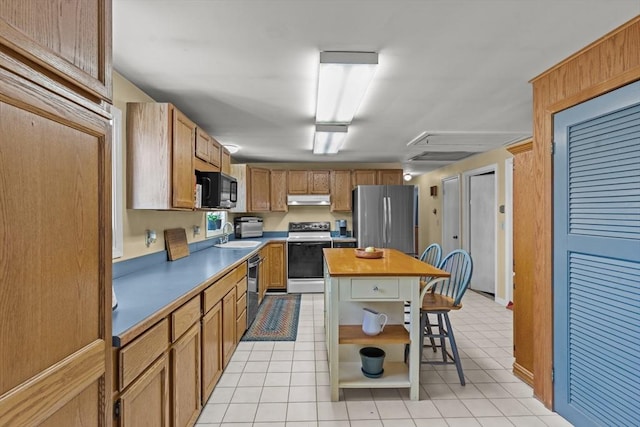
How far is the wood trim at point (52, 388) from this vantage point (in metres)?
0.65

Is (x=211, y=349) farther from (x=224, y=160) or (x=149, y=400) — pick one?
(x=224, y=160)

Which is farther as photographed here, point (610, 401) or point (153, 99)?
point (153, 99)

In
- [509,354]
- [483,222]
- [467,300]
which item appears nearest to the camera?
[509,354]

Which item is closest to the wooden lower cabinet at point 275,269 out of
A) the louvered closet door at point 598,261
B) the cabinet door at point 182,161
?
the cabinet door at point 182,161

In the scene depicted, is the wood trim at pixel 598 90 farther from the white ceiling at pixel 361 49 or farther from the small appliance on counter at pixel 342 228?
the small appliance on counter at pixel 342 228

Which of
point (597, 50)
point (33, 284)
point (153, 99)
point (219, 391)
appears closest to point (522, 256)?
point (597, 50)

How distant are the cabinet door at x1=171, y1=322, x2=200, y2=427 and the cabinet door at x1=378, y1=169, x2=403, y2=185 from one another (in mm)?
4442

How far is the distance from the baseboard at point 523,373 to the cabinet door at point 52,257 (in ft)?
8.99

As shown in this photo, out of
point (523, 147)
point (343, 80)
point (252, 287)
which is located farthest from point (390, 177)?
point (343, 80)

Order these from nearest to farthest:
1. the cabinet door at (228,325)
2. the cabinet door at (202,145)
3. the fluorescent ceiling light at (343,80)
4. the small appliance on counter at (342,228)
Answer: the fluorescent ceiling light at (343,80) < the cabinet door at (228,325) < the cabinet door at (202,145) < the small appliance on counter at (342,228)

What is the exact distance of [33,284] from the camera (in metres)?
0.72

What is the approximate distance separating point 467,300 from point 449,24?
166 inches

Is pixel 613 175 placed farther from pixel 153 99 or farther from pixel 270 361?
pixel 153 99

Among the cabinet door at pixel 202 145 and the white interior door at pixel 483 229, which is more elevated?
the cabinet door at pixel 202 145
